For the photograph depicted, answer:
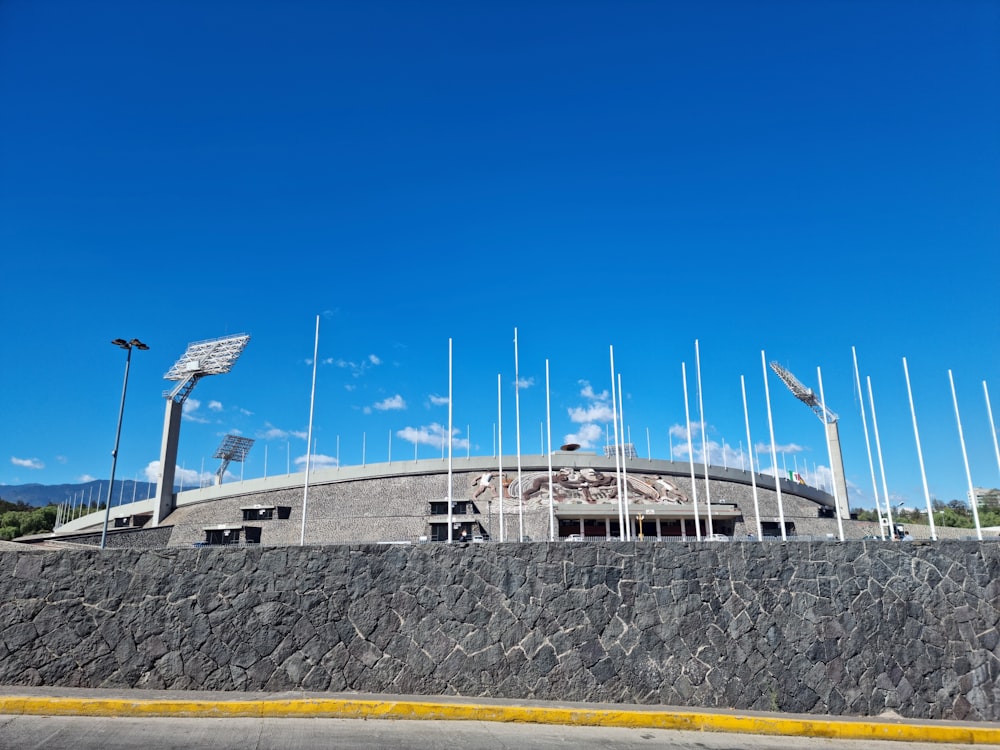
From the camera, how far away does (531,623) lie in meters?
9.11

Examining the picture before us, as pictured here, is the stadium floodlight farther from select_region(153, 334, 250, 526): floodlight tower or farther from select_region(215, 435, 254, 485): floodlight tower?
select_region(215, 435, 254, 485): floodlight tower

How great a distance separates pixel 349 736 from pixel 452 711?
53.3 inches

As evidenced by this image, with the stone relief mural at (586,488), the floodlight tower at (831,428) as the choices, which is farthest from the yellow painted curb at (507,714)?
the floodlight tower at (831,428)

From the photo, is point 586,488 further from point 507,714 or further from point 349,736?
point 349,736

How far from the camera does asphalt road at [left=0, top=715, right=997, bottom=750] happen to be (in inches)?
280

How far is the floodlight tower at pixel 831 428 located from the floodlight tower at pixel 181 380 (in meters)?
50.3

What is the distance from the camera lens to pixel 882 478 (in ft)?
58.1

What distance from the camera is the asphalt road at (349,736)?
712 cm

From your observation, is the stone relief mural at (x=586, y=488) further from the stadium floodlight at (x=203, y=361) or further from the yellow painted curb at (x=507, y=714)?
the yellow painted curb at (x=507, y=714)

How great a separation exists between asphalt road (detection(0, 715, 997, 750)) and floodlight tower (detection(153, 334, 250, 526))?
5169 centimetres

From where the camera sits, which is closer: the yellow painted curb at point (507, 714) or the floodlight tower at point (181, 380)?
the yellow painted curb at point (507, 714)

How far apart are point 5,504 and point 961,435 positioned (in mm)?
125661

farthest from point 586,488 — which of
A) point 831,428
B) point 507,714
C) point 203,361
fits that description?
point 507,714

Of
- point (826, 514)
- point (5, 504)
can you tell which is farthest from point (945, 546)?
point (5, 504)
